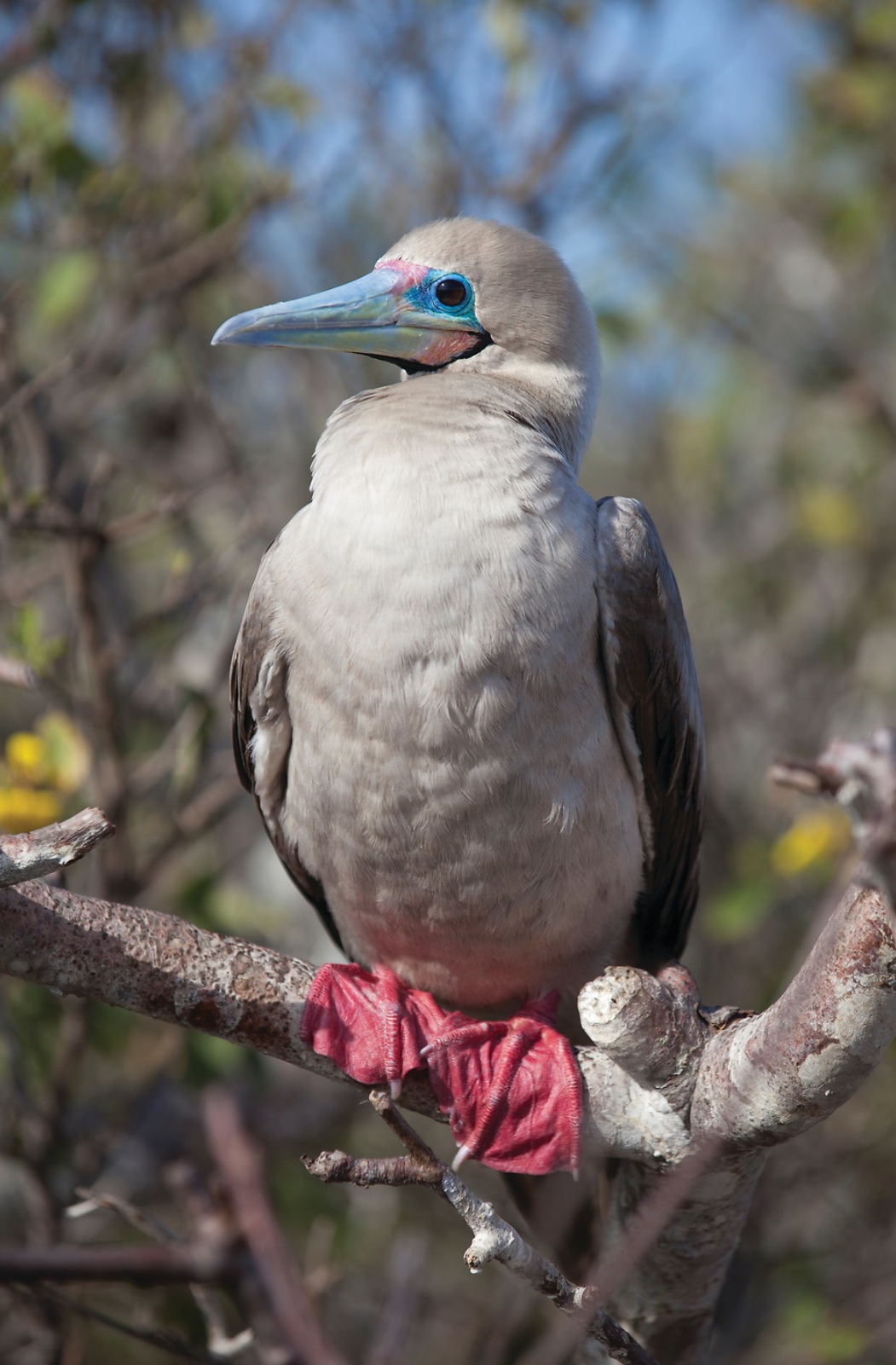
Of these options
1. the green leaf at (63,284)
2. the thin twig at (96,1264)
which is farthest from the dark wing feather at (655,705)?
the thin twig at (96,1264)

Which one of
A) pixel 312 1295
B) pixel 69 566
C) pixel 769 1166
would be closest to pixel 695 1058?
pixel 312 1295

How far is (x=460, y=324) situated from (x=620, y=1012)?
6.48ft

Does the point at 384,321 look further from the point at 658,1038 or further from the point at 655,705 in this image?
the point at 658,1038

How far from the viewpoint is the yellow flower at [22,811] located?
138 inches

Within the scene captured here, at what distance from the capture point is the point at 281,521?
20.2 feet

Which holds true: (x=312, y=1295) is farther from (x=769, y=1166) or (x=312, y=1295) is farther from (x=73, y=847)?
(x=769, y=1166)

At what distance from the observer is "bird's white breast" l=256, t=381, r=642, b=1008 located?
3.00 meters

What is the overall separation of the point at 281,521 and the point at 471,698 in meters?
3.35

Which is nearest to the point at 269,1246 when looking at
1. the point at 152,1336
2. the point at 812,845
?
the point at 152,1336

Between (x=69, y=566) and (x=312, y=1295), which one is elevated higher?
(x=69, y=566)

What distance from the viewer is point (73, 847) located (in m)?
2.28

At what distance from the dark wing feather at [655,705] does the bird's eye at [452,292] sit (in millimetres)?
760

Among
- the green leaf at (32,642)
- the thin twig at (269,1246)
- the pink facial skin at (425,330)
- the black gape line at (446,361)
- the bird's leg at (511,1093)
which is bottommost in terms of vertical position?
the bird's leg at (511,1093)

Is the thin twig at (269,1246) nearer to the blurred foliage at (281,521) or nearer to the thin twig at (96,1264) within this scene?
the thin twig at (96,1264)
